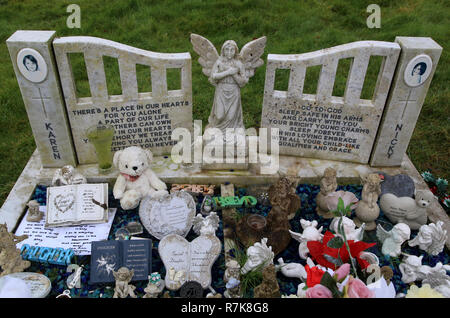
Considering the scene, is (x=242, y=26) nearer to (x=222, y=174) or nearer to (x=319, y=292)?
(x=222, y=174)

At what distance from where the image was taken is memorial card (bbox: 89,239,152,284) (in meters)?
4.32

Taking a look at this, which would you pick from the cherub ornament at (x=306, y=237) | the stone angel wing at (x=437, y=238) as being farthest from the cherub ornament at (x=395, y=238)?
the cherub ornament at (x=306, y=237)

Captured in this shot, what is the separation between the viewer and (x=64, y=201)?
503 cm

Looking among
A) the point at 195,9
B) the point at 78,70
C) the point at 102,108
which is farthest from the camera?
the point at 195,9

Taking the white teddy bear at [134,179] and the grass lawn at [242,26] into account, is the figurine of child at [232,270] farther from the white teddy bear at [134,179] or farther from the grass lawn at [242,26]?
the grass lawn at [242,26]

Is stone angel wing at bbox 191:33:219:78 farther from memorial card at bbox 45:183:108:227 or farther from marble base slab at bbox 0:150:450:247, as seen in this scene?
memorial card at bbox 45:183:108:227

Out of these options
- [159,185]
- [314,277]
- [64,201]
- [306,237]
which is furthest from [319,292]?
[64,201]

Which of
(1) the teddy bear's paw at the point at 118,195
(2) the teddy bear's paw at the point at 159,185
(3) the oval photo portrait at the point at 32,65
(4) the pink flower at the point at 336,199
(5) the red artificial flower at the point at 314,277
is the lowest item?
(1) the teddy bear's paw at the point at 118,195

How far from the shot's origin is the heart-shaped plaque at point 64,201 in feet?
16.4

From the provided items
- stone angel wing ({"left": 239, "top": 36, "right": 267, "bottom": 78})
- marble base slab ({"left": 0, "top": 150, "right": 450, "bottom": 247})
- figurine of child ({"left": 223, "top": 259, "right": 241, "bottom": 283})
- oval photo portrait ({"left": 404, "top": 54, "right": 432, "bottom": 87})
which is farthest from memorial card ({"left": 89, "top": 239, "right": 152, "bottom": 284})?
oval photo portrait ({"left": 404, "top": 54, "right": 432, "bottom": 87})

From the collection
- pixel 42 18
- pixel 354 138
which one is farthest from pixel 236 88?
pixel 42 18

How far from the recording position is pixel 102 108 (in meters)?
5.49

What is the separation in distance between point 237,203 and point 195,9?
6543 millimetres

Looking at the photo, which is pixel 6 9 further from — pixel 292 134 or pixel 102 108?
pixel 292 134
